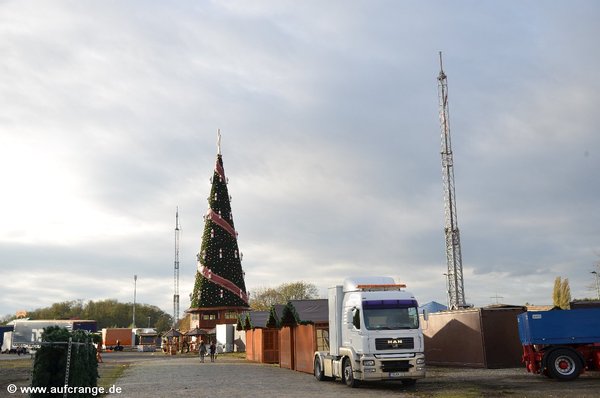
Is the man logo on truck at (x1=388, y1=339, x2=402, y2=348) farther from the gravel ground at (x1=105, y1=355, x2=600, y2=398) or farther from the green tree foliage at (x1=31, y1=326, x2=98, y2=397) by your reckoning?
the green tree foliage at (x1=31, y1=326, x2=98, y2=397)

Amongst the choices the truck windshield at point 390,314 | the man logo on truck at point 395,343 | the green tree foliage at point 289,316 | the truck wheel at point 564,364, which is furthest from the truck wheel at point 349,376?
the green tree foliage at point 289,316

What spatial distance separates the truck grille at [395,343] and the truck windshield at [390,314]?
0.43m

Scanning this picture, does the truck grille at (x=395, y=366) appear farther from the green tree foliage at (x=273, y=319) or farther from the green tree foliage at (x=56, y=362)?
the green tree foliage at (x=273, y=319)

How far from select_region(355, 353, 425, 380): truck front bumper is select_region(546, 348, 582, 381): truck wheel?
5.22 m

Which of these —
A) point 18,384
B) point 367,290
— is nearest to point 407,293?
point 367,290

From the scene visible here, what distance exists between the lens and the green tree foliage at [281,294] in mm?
90375

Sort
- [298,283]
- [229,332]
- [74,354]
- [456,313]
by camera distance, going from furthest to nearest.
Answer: [298,283] → [229,332] → [456,313] → [74,354]

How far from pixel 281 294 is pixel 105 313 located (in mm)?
67308

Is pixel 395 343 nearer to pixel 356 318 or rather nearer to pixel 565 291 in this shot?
pixel 356 318

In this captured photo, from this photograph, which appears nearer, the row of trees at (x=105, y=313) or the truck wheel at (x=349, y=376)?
the truck wheel at (x=349, y=376)

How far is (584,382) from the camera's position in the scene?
830 inches

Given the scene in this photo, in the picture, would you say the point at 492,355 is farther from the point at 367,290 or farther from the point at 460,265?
the point at 460,265

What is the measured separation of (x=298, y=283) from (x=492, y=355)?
64914 mm

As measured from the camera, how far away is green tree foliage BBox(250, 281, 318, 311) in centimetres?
9038
